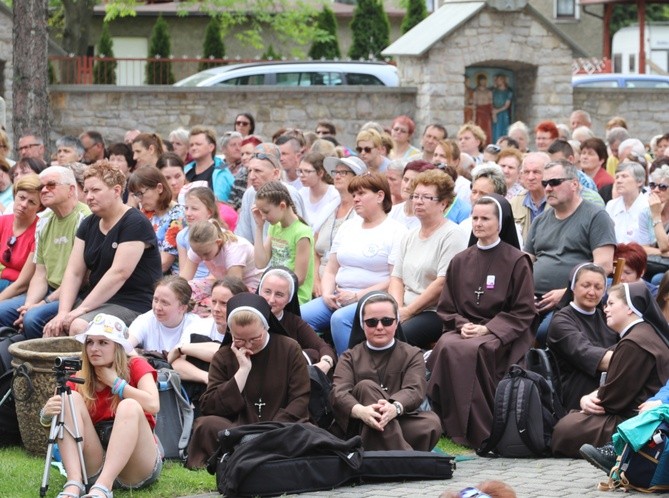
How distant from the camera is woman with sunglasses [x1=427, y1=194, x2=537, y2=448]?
9766mm

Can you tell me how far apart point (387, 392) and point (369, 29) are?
102 feet

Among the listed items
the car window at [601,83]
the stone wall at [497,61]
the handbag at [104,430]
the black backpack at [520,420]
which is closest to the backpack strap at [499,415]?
the black backpack at [520,420]

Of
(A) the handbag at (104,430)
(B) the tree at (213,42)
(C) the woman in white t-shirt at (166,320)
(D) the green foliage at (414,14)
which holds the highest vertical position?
(D) the green foliage at (414,14)

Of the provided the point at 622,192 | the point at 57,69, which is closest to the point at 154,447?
the point at 622,192

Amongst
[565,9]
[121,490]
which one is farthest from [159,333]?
[565,9]

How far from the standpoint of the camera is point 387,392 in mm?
9227

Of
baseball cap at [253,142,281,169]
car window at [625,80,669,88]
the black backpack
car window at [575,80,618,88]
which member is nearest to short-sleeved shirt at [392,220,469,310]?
the black backpack

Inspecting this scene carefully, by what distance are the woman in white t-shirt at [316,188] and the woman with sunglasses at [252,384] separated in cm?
350

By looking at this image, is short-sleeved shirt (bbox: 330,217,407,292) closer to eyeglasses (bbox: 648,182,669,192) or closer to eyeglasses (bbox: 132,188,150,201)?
eyeglasses (bbox: 132,188,150,201)

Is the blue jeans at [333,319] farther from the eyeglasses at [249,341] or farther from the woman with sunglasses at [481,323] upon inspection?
the eyeglasses at [249,341]

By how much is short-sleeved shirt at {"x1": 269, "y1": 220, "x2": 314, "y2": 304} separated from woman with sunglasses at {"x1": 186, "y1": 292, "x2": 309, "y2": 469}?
215 centimetres

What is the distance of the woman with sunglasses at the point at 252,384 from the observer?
9062mm

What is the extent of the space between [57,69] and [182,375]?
57.8 feet

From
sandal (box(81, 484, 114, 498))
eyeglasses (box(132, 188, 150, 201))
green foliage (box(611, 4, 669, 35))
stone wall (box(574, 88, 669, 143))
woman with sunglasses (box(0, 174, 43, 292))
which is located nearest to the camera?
sandal (box(81, 484, 114, 498))
